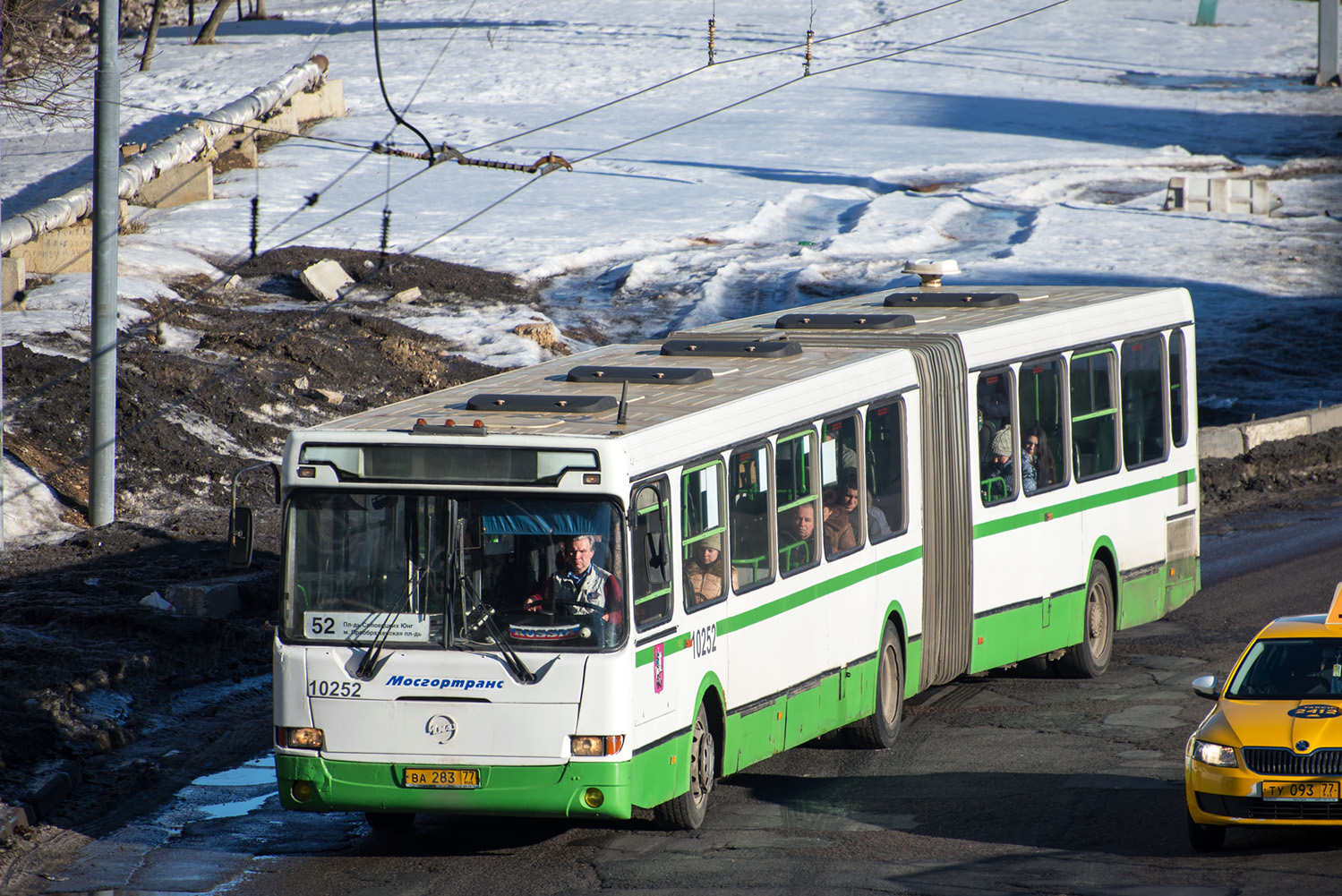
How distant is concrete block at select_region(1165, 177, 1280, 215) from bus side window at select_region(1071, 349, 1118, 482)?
79.9ft

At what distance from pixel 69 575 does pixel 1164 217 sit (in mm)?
26731

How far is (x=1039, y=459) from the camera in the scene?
563 inches

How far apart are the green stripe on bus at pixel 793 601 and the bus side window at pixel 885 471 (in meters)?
0.21

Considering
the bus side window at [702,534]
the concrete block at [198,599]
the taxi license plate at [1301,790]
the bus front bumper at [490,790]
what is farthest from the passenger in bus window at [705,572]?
the concrete block at [198,599]

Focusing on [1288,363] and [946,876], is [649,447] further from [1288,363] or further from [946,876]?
[1288,363]

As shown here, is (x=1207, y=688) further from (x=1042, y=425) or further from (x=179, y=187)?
(x=179, y=187)

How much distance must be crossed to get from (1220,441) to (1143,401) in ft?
29.6

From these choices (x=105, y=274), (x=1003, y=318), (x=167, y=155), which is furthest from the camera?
(x=167, y=155)

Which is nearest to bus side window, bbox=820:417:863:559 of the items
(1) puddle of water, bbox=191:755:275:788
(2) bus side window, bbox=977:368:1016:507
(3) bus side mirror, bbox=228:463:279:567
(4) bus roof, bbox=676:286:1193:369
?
(4) bus roof, bbox=676:286:1193:369

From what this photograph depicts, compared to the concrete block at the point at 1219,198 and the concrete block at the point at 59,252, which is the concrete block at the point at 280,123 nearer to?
the concrete block at the point at 59,252

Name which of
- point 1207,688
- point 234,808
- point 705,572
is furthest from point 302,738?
point 1207,688

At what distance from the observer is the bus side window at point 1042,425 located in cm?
1420

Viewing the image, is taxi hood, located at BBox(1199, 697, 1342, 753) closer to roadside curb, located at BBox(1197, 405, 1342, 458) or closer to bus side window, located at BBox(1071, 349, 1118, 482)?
bus side window, located at BBox(1071, 349, 1118, 482)

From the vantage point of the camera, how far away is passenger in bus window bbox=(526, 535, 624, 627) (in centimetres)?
944
